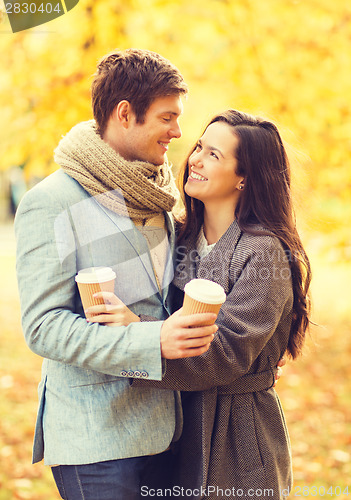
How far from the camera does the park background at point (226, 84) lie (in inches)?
172

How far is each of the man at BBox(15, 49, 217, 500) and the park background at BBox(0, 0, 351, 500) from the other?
1.86m

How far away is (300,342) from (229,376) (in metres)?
0.59

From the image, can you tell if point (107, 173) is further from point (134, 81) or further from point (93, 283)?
point (93, 283)

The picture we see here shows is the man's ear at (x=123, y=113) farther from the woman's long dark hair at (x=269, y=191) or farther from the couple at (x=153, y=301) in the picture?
the woman's long dark hair at (x=269, y=191)

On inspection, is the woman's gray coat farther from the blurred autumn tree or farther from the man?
the blurred autumn tree

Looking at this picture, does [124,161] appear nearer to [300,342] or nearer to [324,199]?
[300,342]

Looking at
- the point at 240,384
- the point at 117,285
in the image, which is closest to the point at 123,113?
the point at 117,285

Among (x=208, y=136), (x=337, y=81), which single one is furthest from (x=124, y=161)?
(x=337, y=81)

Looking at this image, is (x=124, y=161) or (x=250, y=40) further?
(x=250, y=40)

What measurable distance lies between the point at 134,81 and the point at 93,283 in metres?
0.93

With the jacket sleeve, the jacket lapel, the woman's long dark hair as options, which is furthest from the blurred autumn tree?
the jacket sleeve

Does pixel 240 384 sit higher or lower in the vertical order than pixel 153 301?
lower

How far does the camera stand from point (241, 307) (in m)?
2.13

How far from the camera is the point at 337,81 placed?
453 centimetres
